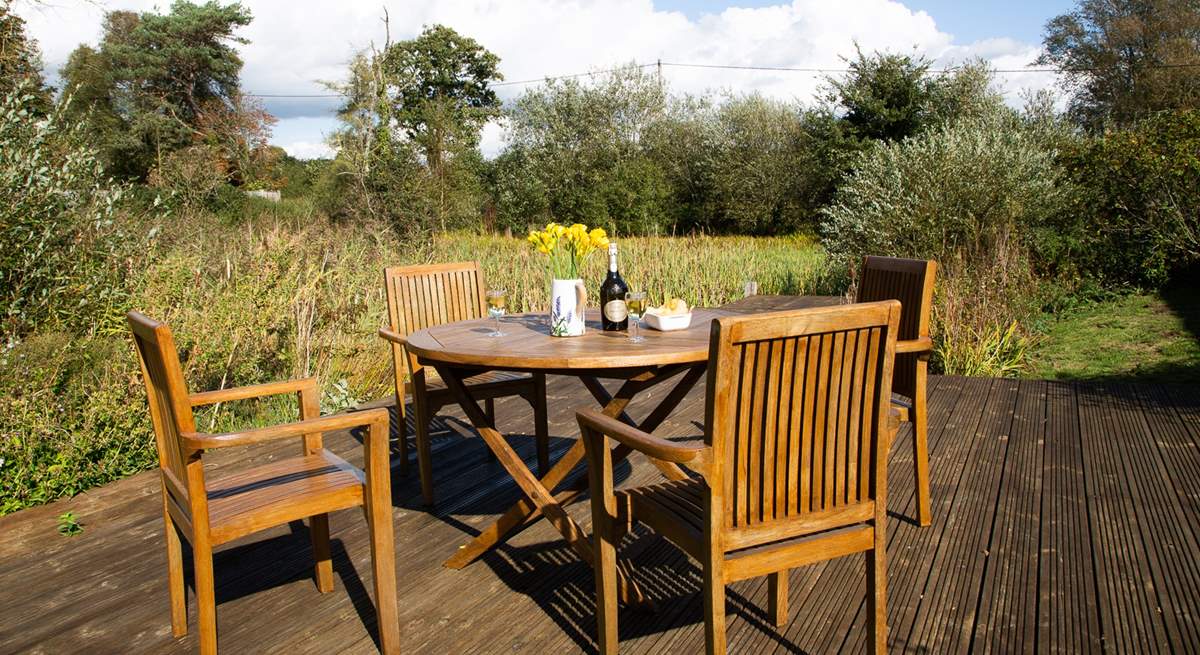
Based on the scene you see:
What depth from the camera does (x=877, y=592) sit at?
6.05 ft

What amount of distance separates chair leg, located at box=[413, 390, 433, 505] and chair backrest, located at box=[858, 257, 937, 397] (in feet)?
5.95

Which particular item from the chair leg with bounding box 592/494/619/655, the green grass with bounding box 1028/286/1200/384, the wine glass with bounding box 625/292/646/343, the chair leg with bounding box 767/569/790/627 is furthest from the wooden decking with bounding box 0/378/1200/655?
the green grass with bounding box 1028/286/1200/384

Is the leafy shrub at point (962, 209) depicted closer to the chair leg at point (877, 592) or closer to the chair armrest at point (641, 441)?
the chair leg at point (877, 592)

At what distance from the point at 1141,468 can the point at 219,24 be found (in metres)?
32.0

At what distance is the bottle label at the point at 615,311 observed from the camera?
275cm

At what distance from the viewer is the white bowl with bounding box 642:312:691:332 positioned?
8.95 ft

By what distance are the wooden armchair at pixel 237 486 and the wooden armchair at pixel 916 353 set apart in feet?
5.76

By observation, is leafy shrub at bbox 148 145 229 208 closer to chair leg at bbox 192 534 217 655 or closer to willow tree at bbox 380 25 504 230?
chair leg at bbox 192 534 217 655

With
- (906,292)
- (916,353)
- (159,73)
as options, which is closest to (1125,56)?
(906,292)

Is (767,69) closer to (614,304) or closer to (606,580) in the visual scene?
(614,304)

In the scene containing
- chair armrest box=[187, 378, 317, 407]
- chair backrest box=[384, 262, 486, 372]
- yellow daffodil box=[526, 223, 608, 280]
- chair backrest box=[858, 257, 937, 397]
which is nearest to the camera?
chair armrest box=[187, 378, 317, 407]

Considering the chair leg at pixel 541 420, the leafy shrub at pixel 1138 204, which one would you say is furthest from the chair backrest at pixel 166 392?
the leafy shrub at pixel 1138 204

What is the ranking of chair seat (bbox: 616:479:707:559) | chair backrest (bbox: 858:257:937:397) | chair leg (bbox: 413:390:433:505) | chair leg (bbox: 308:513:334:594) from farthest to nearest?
chair leg (bbox: 413:390:433:505) → chair backrest (bbox: 858:257:937:397) → chair leg (bbox: 308:513:334:594) → chair seat (bbox: 616:479:707:559)

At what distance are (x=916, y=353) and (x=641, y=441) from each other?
1.50m
